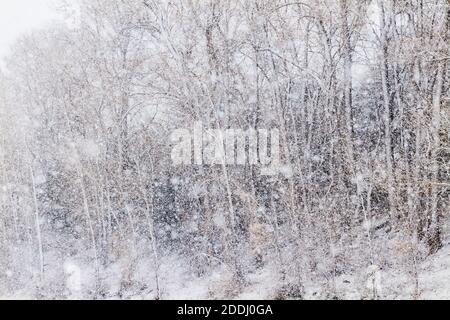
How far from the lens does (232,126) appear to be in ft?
51.9

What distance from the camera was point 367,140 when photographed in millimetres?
15406

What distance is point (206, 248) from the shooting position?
15.4m

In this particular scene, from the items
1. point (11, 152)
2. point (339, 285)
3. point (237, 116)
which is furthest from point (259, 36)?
point (11, 152)

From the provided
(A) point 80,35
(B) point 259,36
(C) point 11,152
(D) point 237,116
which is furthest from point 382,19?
(C) point 11,152

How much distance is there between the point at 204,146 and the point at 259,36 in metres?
3.68

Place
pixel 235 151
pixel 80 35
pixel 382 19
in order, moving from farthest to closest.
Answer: pixel 80 35 < pixel 235 151 < pixel 382 19

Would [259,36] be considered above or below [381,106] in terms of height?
above

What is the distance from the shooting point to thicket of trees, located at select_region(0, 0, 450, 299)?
39.7ft

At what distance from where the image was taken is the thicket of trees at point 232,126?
476 inches

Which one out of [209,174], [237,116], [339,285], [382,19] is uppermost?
[382,19]

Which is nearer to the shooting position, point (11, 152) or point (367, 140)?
point (367, 140)

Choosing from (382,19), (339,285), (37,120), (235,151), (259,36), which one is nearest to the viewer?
(339,285)
